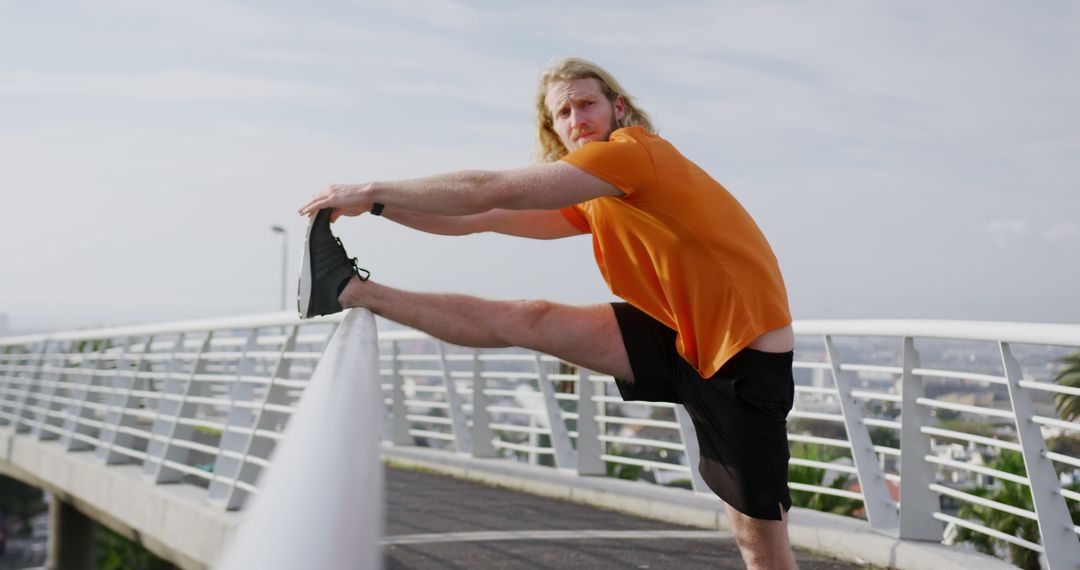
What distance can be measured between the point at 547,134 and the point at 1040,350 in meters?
2.46

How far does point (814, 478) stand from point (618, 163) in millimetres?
6570

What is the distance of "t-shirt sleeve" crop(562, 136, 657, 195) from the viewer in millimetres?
3580

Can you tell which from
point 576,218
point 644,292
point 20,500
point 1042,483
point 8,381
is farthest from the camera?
point 20,500

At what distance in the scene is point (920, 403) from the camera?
6234 mm

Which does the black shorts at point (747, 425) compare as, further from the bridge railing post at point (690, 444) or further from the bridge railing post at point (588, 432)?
the bridge railing post at point (588, 432)

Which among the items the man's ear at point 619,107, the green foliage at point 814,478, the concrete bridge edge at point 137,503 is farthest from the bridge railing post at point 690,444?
the man's ear at point 619,107

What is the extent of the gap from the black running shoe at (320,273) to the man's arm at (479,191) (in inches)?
2.5

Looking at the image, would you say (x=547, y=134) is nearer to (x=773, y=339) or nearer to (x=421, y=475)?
(x=773, y=339)

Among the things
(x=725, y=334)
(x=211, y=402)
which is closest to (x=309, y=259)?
(x=725, y=334)

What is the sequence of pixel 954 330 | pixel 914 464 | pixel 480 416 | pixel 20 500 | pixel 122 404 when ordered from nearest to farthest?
pixel 954 330 → pixel 914 464 → pixel 480 416 → pixel 122 404 → pixel 20 500

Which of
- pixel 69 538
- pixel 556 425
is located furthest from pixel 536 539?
pixel 69 538

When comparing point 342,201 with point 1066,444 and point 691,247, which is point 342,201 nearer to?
point 691,247

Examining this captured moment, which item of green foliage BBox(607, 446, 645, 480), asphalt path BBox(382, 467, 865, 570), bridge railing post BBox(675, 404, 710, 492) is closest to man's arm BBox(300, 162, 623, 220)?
asphalt path BBox(382, 467, 865, 570)

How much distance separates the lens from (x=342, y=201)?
3.73 metres
